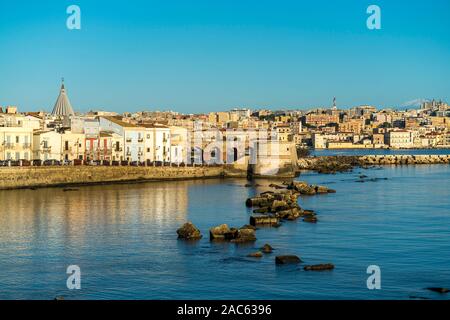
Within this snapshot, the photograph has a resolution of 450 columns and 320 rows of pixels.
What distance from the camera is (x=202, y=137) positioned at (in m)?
62.2

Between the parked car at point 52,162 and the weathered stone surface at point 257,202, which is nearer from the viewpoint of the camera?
the weathered stone surface at point 257,202

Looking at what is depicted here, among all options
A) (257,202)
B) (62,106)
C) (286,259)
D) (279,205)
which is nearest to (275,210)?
(279,205)

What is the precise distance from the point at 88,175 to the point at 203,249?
901 inches

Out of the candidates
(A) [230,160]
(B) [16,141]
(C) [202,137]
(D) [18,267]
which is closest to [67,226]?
(D) [18,267]

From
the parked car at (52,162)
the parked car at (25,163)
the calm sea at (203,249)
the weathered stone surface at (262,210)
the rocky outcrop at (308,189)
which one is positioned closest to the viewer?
the calm sea at (203,249)

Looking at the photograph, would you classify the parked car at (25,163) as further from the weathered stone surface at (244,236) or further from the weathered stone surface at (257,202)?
the weathered stone surface at (244,236)

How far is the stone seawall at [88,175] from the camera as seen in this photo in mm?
37719

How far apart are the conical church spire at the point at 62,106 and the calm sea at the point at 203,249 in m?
26.5

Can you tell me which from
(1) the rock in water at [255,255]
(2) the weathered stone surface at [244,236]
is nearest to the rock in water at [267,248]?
(1) the rock in water at [255,255]

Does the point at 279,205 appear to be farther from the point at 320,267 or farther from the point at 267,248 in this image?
the point at 320,267

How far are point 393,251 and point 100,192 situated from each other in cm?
2001

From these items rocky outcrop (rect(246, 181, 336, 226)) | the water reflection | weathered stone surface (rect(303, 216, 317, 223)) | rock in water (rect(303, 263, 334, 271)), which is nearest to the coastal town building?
the water reflection

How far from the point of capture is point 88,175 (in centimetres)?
4153

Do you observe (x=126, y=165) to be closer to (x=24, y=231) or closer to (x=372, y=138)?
(x=24, y=231)
